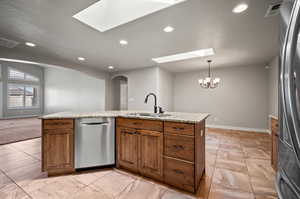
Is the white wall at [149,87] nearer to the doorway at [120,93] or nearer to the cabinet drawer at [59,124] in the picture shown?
the doorway at [120,93]

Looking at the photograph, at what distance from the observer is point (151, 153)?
1.71 metres

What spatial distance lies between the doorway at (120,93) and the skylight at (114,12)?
4.16 m

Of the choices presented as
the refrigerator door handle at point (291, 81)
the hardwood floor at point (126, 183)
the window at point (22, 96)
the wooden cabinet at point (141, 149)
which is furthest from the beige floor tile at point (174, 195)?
the window at point (22, 96)

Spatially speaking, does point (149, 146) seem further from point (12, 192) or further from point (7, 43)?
point (7, 43)

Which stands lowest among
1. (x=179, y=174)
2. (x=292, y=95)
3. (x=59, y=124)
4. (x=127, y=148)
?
(x=179, y=174)

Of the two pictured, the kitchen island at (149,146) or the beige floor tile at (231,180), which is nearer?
the kitchen island at (149,146)

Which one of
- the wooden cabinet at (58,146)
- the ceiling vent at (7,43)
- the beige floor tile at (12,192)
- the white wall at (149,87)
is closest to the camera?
the beige floor tile at (12,192)

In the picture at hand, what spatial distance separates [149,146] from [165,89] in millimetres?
3755

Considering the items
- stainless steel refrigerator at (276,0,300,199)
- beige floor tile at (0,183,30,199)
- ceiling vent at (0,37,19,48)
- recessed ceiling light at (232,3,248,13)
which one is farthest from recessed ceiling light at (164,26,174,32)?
ceiling vent at (0,37,19,48)

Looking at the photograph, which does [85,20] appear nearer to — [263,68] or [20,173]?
[20,173]

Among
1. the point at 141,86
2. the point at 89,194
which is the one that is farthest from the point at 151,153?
the point at 141,86

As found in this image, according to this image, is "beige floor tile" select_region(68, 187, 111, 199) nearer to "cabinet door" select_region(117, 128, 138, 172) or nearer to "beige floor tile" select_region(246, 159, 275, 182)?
"cabinet door" select_region(117, 128, 138, 172)

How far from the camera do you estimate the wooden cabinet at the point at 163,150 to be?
1472mm

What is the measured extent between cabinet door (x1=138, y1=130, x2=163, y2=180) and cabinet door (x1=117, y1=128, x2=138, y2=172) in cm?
9
